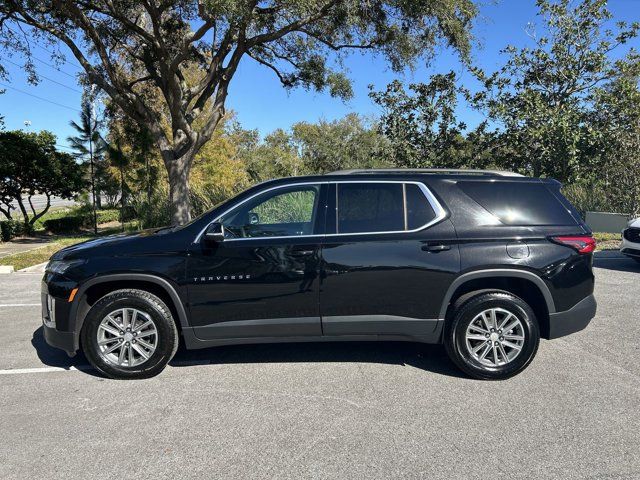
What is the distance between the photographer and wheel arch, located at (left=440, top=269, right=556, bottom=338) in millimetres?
4035

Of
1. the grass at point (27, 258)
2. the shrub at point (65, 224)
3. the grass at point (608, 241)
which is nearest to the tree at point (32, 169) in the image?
the shrub at point (65, 224)

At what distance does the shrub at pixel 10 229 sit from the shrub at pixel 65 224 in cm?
270

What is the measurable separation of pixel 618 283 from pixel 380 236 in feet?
19.7

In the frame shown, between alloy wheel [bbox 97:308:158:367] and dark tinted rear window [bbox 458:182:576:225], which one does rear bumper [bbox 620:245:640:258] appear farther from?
alloy wheel [bbox 97:308:158:367]

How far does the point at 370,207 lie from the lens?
4.19 m

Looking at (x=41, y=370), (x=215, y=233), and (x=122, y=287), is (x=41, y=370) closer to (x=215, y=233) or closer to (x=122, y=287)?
(x=122, y=287)

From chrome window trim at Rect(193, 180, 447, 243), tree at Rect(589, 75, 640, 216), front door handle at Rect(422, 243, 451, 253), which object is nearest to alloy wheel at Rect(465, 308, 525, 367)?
front door handle at Rect(422, 243, 451, 253)

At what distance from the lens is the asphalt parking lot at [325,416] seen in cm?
287

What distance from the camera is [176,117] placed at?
47.1ft

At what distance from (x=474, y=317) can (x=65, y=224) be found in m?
21.7

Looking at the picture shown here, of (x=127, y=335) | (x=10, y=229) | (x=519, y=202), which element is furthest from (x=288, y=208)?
(x=10, y=229)

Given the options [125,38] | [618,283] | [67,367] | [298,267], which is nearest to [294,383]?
[298,267]

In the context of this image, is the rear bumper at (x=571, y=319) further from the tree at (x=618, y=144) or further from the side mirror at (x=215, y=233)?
the tree at (x=618, y=144)

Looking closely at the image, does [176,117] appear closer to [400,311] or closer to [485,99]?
[485,99]
